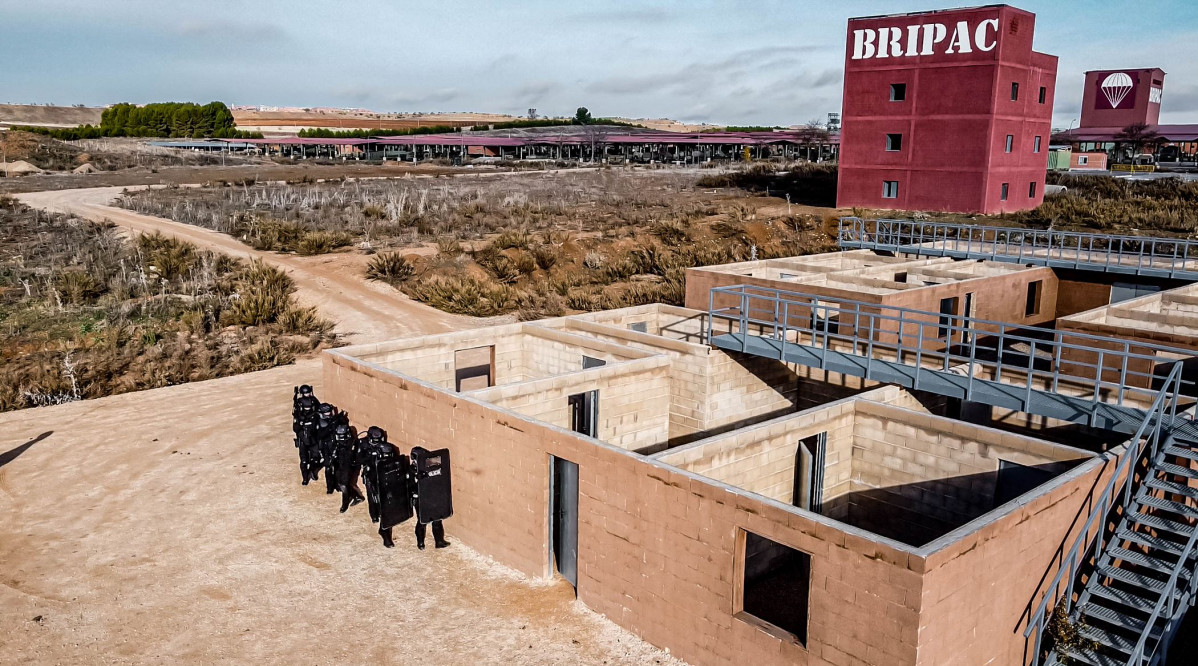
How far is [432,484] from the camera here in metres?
12.9

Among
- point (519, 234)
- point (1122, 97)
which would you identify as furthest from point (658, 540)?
point (1122, 97)

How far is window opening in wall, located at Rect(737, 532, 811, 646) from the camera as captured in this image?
1154 cm

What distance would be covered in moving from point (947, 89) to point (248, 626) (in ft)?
133

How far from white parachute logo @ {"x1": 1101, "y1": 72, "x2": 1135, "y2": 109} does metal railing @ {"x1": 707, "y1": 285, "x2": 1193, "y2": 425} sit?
3550 inches

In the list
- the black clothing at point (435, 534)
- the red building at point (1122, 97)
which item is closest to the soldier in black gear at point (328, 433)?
the black clothing at point (435, 534)

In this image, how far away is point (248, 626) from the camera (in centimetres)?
1086

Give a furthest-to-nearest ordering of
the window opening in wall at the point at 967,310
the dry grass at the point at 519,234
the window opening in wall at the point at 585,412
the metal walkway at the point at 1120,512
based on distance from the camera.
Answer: the dry grass at the point at 519,234 < the window opening in wall at the point at 967,310 < the window opening in wall at the point at 585,412 < the metal walkway at the point at 1120,512

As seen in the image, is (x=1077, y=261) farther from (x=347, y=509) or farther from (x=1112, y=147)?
(x=1112, y=147)

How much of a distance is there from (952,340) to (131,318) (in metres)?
23.9

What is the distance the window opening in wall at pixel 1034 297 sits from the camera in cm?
2255

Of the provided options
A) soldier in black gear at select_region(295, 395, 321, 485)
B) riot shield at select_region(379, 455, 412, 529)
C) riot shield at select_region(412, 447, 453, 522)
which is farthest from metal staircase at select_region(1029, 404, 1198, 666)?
soldier in black gear at select_region(295, 395, 321, 485)

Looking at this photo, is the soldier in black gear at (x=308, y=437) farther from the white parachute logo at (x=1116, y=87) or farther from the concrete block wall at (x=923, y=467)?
the white parachute logo at (x=1116, y=87)

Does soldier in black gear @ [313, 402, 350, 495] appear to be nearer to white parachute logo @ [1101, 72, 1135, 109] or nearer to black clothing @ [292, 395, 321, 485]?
black clothing @ [292, 395, 321, 485]

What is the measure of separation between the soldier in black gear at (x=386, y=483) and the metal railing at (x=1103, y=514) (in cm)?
825
